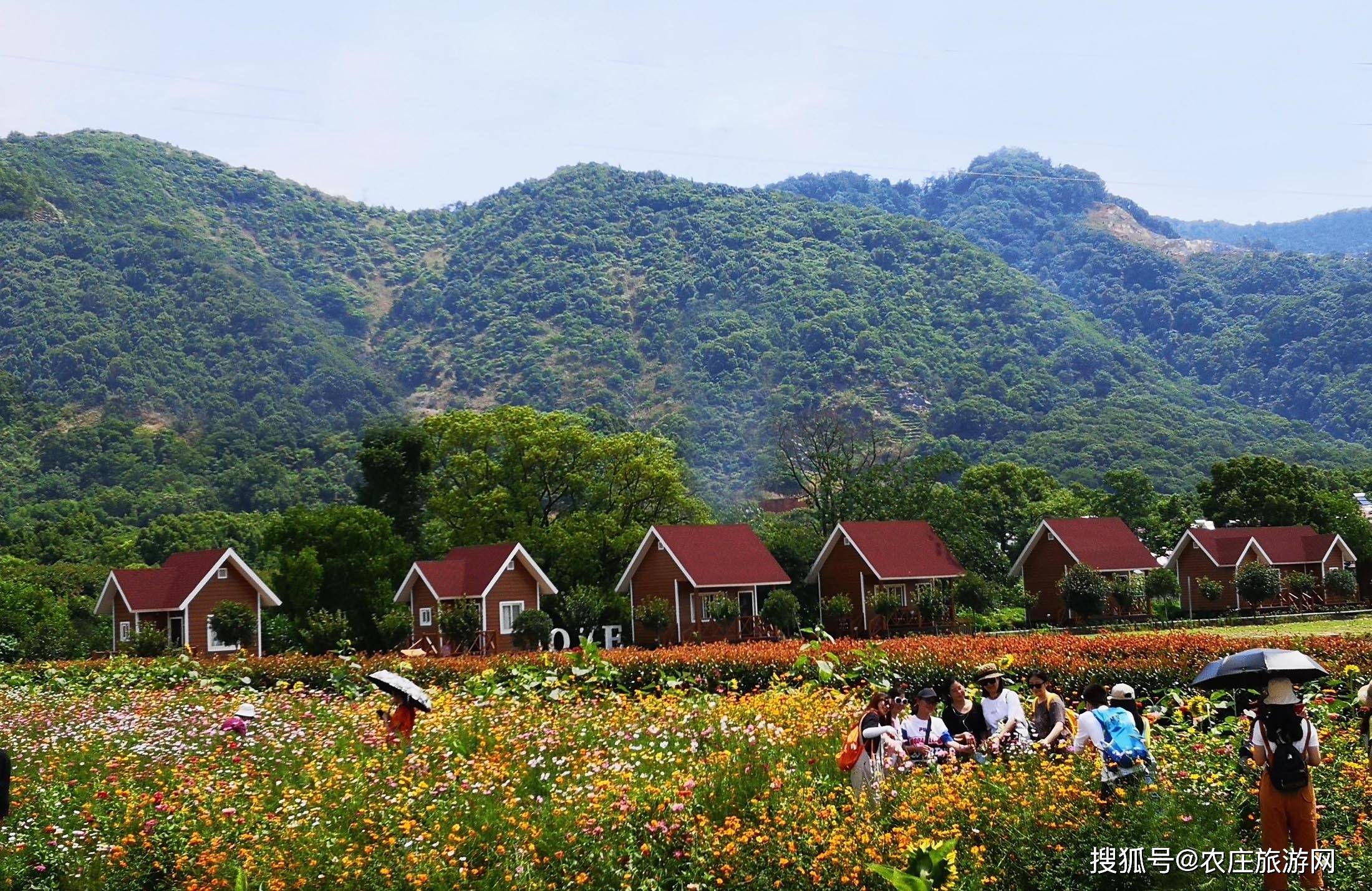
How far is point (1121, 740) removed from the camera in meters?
11.7

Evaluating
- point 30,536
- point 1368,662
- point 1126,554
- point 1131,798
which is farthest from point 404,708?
point 30,536

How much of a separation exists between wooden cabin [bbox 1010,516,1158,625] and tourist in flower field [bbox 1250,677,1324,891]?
50.8 metres

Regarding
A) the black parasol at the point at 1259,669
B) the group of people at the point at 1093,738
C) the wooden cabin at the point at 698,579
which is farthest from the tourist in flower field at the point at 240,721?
the wooden cabin at the point at 698,579

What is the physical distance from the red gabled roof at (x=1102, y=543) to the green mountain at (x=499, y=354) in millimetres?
61452

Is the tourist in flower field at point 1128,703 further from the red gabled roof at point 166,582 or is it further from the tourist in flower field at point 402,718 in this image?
the red gabled roof at point 166,582

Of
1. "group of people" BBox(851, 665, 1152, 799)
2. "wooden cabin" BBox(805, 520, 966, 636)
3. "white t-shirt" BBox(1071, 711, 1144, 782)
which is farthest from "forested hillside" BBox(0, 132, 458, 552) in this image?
"white t-shirt" BBox(1071, 711, 1144, 782)

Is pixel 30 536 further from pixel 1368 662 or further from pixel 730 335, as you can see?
pixel 730 335

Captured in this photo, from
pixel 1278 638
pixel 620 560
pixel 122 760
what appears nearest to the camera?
pixel 122 760

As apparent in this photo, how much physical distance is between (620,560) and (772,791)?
4619cm

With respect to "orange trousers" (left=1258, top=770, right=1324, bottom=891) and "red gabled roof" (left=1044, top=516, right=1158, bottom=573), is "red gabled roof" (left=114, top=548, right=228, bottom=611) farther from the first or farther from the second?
"orange trousers" (left=1258, top=770, right=1324, bottom=891)

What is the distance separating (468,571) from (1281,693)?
43.2 meters

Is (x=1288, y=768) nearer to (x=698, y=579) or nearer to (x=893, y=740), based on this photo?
(x=893, y=740)

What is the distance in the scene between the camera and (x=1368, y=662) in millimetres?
18766

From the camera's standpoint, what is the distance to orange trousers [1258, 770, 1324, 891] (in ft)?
32.6
